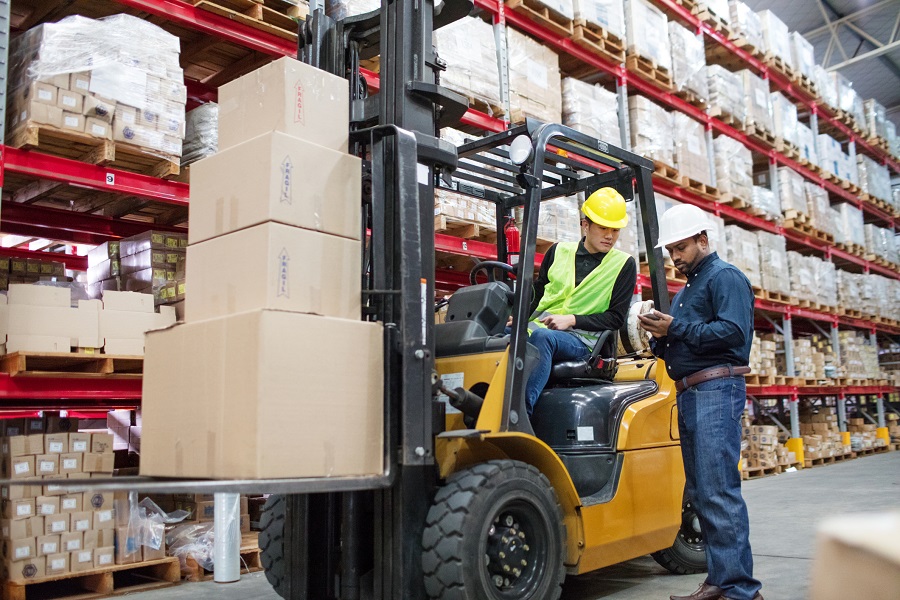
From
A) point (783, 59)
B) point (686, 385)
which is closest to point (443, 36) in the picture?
point (686, 385)

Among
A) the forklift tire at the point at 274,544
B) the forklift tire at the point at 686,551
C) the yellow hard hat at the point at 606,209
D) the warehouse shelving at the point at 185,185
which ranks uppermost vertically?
the warehouse shelving at the point at 185,185

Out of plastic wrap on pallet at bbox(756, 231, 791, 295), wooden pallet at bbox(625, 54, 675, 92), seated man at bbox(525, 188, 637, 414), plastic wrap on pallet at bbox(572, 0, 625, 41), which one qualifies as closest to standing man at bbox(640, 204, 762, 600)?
seated man at bbox(525, 188, 637, 414)

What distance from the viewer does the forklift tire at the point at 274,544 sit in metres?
3.12

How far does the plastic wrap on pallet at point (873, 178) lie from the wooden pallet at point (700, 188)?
22.3 feet

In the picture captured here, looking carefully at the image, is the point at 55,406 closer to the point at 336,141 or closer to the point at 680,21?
the point at 336,141

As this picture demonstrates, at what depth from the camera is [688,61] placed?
9.48 metres

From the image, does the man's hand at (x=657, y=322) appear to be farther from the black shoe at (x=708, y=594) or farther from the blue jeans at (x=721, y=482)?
the black shoe at (x=708, y=594)

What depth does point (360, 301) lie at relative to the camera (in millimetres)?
2762

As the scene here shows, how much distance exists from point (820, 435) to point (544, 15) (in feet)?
28.9

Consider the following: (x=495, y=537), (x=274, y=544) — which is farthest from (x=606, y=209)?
(x=274, y=544)

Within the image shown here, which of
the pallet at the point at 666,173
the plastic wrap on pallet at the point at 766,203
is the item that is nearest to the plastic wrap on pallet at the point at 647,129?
the pallet at the point at 666,173

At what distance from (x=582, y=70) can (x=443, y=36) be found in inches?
122

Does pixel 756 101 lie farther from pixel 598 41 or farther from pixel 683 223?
pixel 683 223

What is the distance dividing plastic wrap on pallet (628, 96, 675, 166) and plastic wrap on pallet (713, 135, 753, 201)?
1686 mm
